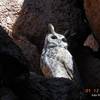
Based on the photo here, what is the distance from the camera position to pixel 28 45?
4.21 metres

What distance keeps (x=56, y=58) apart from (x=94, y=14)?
67cm

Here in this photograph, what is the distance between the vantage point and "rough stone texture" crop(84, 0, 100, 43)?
149 inches

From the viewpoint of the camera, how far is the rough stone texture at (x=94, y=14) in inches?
Result: 149

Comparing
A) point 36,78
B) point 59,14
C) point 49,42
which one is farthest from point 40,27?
point 36,78

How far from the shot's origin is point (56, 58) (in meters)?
3.66

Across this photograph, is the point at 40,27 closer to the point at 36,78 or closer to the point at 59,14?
the point at 59,14

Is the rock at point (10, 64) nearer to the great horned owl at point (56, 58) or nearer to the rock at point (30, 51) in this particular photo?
the great horned owl at point (56, 58)

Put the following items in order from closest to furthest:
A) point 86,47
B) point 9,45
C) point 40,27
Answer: point 9,45
point 86,47
point 40,27

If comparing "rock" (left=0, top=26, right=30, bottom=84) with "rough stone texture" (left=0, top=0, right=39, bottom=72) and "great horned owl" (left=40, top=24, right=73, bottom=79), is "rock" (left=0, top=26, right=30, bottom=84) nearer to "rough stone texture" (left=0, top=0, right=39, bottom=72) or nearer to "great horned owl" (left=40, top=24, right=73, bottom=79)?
"great horned owl" (left=40, top=24, right=73, bottom=79)

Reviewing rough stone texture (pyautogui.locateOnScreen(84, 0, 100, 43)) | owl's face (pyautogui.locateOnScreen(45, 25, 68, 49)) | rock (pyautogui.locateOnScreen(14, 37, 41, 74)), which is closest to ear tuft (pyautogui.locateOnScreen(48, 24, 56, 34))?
owl's face (pyautogui.locateOnScreen(45, 25, 68, 49))

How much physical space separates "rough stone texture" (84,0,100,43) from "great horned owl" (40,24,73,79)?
0.37 metres

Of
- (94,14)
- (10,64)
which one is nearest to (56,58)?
(94,14)

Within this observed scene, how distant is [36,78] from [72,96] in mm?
202

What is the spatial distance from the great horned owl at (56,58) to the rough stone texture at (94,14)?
1.20 ft
